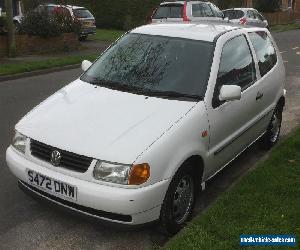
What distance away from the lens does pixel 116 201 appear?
12.2 ft

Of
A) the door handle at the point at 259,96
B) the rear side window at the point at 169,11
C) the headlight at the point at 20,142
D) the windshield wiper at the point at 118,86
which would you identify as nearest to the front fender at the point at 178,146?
the windshield wiper at the point at 118,86

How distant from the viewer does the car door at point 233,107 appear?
471 cm

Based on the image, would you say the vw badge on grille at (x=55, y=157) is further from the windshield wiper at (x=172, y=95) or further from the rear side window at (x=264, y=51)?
the rear side window at (x=264, y=51)

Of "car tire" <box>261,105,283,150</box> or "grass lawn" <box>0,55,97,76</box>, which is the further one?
"grass lawn" <box>0,55,97,76</box>

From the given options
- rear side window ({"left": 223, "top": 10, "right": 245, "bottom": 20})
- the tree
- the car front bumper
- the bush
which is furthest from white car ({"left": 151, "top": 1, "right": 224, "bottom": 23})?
the car front bumper

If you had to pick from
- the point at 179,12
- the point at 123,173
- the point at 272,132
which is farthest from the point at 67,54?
the point at 123,173

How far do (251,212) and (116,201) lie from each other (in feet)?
4.81

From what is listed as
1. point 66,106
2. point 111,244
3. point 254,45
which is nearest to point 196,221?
point 111,244

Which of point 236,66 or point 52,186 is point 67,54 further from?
point 52,186

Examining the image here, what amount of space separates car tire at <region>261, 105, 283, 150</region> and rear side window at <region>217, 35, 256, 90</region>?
1209 mm

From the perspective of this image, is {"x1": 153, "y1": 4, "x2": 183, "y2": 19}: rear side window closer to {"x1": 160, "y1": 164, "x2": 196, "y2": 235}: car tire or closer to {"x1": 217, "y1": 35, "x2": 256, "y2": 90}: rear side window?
{"x1": 217, "y1": 35, "x2": 256, "y2": 90}: rear side window

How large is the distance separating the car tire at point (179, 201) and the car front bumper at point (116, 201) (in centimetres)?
12

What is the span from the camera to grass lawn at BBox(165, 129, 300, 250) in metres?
3.98

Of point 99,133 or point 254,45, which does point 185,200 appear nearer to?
point 99,133
